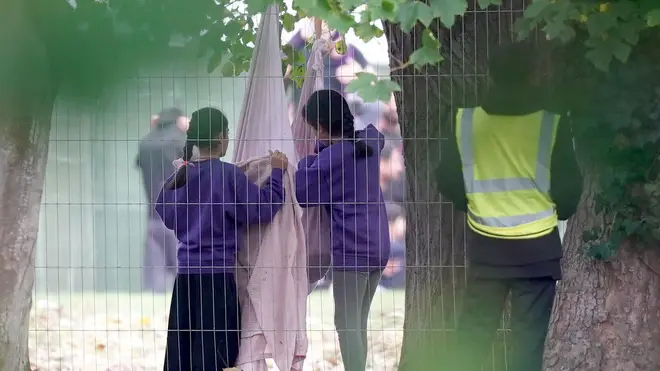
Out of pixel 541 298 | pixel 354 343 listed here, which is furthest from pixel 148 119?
pixel 541 298

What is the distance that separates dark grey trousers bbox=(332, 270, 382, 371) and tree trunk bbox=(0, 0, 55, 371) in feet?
4.92

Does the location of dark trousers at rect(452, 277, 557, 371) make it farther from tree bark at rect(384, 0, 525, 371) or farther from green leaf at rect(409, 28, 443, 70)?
A: green leaf at rect(409, 28, 443, 70)

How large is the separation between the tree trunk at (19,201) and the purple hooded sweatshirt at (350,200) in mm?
1245

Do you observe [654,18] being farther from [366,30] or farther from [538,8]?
[366,30]

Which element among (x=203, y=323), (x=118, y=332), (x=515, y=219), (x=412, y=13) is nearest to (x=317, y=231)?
(x=203, y=323)

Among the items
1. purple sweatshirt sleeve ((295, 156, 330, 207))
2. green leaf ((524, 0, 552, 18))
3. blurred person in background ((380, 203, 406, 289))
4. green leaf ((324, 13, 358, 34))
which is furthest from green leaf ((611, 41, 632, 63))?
blurred person in background ((380, 203, 406, 289))

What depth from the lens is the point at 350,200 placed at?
15.0 ft

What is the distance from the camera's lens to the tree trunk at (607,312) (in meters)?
4.24

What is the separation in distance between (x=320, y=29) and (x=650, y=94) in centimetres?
162

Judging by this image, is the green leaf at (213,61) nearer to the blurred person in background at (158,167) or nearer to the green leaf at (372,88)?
the blurred person in background at (158,167)

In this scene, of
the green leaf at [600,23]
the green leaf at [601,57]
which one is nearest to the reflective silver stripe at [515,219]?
the green leaf at [601,57]

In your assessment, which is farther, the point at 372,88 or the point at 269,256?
the point at 269,256

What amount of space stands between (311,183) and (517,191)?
3.13 feet

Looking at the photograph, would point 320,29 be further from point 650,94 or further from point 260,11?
point 650,94
